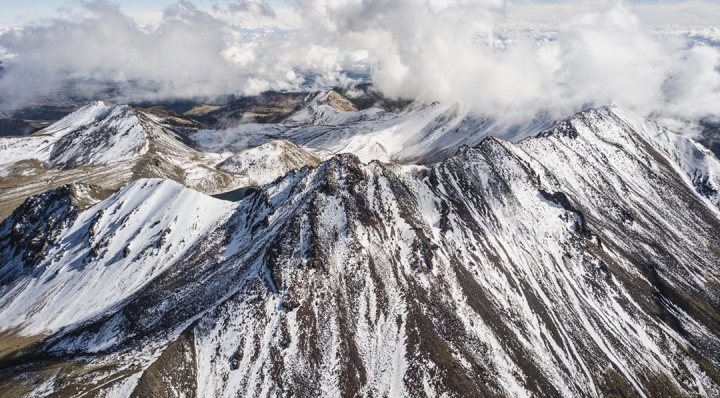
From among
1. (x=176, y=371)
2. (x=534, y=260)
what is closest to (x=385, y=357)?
(x=176, y=371)

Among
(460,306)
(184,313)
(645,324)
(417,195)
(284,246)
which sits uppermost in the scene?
(417,195)

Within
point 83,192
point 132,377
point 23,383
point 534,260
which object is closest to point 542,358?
point 534,260

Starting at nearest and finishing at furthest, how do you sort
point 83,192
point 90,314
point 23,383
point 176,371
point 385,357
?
point 23,383, point 176,371, point 385,357, point 90,314, point 83,192

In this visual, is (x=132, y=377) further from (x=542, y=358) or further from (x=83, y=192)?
(x=83, y=192)

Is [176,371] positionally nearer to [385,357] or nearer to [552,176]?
[385,357]

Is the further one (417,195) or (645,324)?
(417,195)

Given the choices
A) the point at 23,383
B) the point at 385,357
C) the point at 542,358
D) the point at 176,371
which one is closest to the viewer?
the point at 23,383

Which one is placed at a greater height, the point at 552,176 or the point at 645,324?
the point at 552,176
